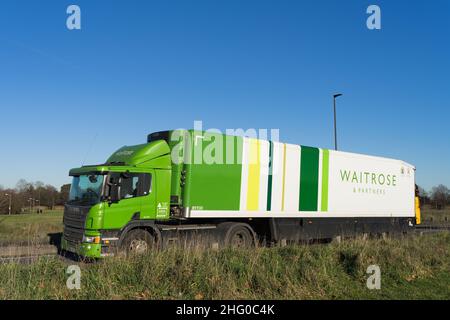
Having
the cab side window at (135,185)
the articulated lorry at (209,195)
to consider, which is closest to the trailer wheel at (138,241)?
the articulated lorry at (209,195)

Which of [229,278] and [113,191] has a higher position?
[113,191]

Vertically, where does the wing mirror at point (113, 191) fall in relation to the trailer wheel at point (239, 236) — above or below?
above

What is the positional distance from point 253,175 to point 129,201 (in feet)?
13.1

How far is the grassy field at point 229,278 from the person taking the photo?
230 inches

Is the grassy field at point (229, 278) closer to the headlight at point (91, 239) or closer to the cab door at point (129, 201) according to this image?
the headlight at point (91, 239)

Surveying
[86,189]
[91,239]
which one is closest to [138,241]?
[91,239]

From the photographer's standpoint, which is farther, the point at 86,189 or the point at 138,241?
the point at 86,189

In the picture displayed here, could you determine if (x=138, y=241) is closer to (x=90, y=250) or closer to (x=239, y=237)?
(x=90, y=250)

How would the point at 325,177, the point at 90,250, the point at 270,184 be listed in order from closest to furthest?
the point at 90,250 < the point at 270,184 < the point at 325,177

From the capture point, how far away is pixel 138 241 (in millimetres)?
10461

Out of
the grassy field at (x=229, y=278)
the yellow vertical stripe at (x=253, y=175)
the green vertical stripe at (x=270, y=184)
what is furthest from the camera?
the green vertical stripe at (x=270, y=184)

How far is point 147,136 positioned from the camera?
1246cm

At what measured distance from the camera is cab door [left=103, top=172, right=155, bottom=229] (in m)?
10.0
